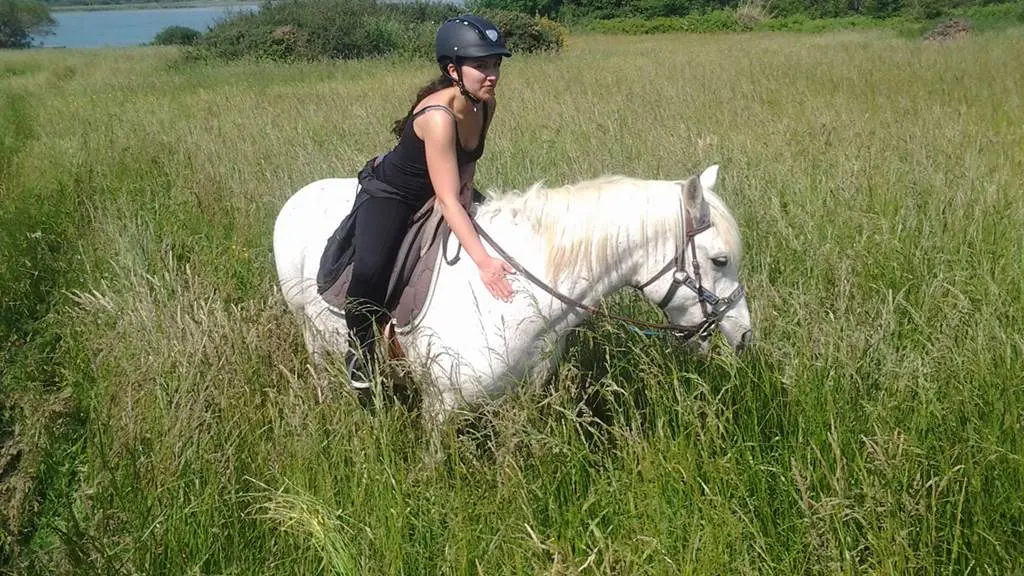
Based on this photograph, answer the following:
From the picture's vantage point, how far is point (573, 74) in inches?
489

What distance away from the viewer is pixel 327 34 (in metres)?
20.7

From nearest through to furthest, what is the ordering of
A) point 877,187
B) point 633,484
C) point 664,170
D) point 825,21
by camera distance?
1. point 633,484
2. point 877,187
3. point 664,170
4. point 825,21

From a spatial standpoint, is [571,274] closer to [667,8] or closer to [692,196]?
[692,196]

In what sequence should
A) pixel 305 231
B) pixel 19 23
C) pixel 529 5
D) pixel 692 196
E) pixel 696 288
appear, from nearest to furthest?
pixel 692 196 → pixel 696 288 → pixel 305 231 → pixel 529 5 → pixel 19 23

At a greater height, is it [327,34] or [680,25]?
[680,25]

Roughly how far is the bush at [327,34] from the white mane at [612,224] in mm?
17303

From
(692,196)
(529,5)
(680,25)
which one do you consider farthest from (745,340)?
(529,5)

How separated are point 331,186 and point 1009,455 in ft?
9.66

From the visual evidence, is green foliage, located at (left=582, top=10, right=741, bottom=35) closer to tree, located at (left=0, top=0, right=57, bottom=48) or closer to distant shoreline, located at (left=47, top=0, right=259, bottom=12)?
tree, located at (left=0, top=0, right=57, bottom=48)

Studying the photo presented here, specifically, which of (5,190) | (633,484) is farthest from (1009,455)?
(5,190)

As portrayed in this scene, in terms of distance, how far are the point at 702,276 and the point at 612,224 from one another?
14.1 inches

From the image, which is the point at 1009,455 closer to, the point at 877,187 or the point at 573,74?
the point at 877,187

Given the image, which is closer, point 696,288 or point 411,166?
point 696,288

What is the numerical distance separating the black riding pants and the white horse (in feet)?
0.69
